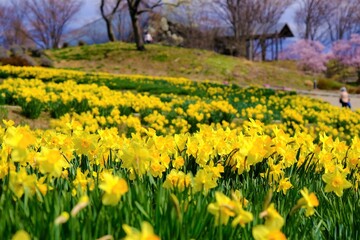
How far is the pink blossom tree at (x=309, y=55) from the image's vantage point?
48.9m

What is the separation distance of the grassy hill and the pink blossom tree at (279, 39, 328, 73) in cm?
2043

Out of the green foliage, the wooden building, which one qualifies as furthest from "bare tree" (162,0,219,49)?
the green foliage

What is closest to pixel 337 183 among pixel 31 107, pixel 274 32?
pixel 31 107

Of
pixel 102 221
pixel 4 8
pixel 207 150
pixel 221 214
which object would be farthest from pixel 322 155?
pixel 4 8

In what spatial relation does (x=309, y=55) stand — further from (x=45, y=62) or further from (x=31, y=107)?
(x=31, y=107)

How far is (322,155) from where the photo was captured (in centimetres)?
264

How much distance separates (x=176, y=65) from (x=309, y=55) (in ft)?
92.1

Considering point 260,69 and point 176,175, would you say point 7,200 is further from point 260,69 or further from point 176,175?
point 260,69

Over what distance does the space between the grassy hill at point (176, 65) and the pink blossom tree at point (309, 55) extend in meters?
20.4

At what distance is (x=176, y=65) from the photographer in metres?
27.0

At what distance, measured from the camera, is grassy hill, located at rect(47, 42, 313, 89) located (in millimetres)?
25812

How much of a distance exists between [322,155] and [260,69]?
26066mm

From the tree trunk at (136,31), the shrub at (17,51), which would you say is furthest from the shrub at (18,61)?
the tree trunk at (136,31)

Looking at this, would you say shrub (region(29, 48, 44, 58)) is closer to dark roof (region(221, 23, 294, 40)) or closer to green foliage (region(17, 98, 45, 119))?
green foliage (region(17, 98, 45, 119))
